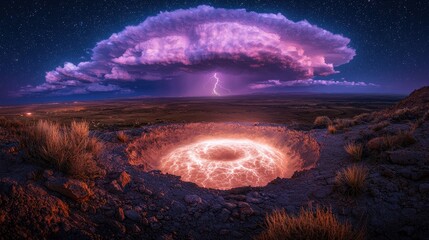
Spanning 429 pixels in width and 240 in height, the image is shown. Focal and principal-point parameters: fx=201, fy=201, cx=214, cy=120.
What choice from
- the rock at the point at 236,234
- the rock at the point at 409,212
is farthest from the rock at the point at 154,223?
the rock at the point at 409,212

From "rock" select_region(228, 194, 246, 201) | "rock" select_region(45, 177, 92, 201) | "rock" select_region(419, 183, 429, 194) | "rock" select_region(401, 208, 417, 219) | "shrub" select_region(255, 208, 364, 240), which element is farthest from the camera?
"rock" select_region(228, 194, 246, 201)

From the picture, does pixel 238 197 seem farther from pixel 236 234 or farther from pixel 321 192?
pixel 321 192

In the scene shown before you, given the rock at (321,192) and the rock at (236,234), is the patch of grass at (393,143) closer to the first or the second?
the rock at (321,192)

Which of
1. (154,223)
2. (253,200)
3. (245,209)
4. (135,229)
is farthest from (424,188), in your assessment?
(135,229)

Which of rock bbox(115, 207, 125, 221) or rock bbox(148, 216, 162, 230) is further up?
rock bbox(115, 207, 125, 221)

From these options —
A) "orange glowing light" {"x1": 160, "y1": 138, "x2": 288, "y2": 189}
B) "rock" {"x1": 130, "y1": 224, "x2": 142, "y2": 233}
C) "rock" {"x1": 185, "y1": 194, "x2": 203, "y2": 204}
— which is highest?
"rock" {"x1": 130, "y1": 224, "x2": 142, "y2": 233}

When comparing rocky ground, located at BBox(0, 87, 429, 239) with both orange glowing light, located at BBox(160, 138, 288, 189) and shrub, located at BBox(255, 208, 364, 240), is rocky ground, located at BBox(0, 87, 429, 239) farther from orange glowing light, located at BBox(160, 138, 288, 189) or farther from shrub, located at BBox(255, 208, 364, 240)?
orange glowing light, located at BBox(160, 138, 288, 189)

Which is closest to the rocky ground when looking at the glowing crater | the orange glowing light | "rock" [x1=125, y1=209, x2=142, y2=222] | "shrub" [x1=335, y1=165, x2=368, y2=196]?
"rock" [x1=125, y1=209, x2=142, y2=222]

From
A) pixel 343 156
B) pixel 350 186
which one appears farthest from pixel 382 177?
pixel 343 156
